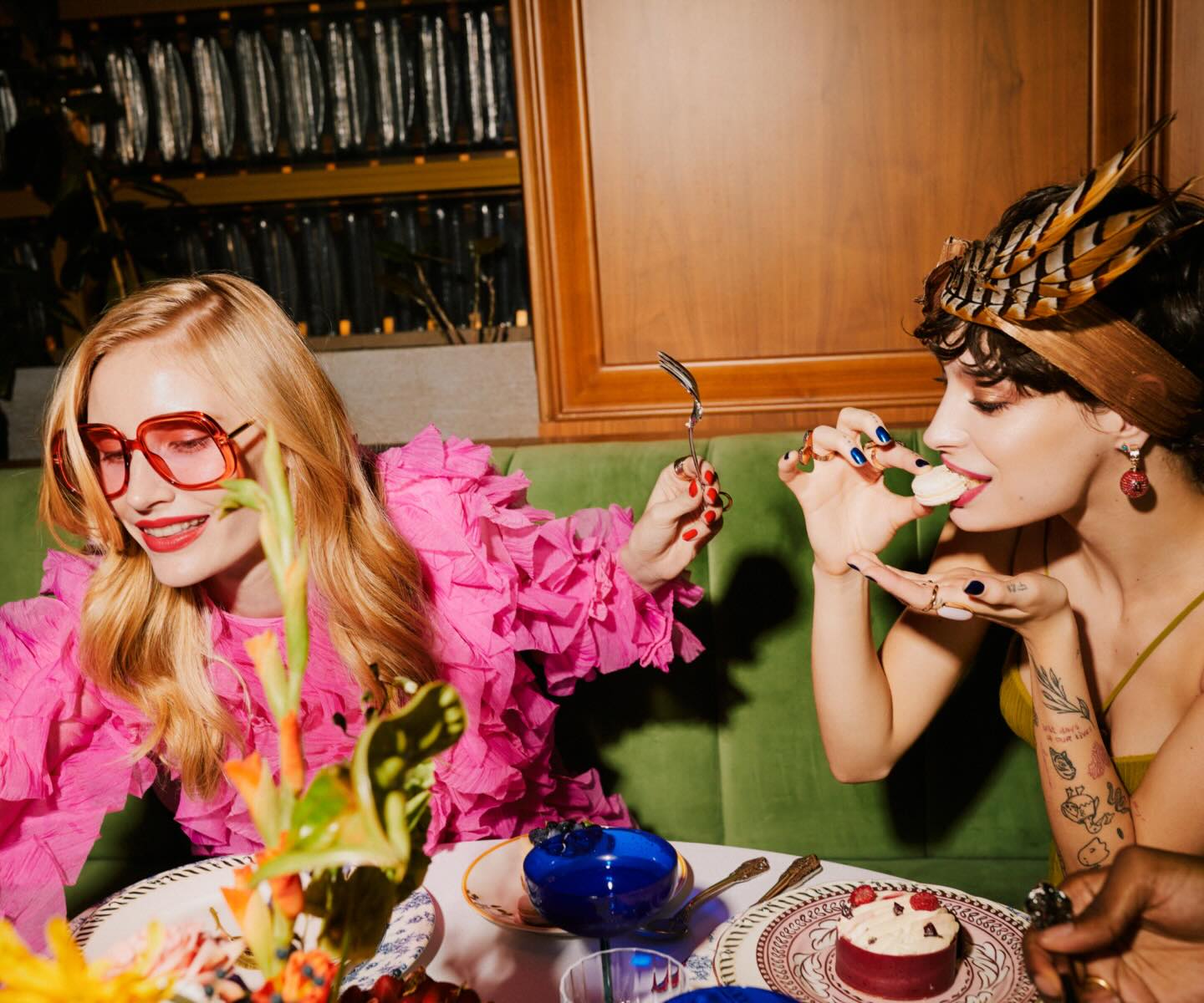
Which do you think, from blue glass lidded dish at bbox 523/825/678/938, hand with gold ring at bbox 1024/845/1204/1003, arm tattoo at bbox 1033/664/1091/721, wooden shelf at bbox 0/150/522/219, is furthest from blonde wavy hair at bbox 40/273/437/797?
wooden shelf at bbox 0/150/522/219

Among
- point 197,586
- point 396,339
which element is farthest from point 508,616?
point 396,339

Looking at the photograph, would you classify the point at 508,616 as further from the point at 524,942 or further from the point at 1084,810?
the point at 1084,810

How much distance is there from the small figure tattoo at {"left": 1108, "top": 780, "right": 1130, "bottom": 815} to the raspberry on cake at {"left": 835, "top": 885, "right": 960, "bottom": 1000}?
32 centimetres

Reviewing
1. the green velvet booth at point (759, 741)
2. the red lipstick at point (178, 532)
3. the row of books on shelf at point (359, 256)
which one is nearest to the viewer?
the red lipstick at point (178, 532)

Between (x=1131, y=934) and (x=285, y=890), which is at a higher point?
(x=285, y=890)

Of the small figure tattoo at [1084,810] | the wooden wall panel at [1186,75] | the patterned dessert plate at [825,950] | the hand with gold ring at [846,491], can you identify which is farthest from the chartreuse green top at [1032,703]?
the wooden wall panel at [1186,75]

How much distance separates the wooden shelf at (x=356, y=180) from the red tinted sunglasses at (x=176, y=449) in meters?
1.86

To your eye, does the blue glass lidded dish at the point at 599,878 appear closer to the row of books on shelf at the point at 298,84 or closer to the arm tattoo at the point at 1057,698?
the arm tattoo at the point at 1057,698

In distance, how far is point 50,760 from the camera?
50.5 inches

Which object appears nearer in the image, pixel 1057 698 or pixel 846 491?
pixel 1057 698

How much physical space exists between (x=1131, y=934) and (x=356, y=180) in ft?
8.90

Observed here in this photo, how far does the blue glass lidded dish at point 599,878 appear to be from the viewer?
81 centimetres

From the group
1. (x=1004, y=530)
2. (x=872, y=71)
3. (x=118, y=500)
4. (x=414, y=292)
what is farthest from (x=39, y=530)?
(x=872, y=71)

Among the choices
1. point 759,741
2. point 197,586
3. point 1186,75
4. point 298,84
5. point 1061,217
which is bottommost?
point 759,741
